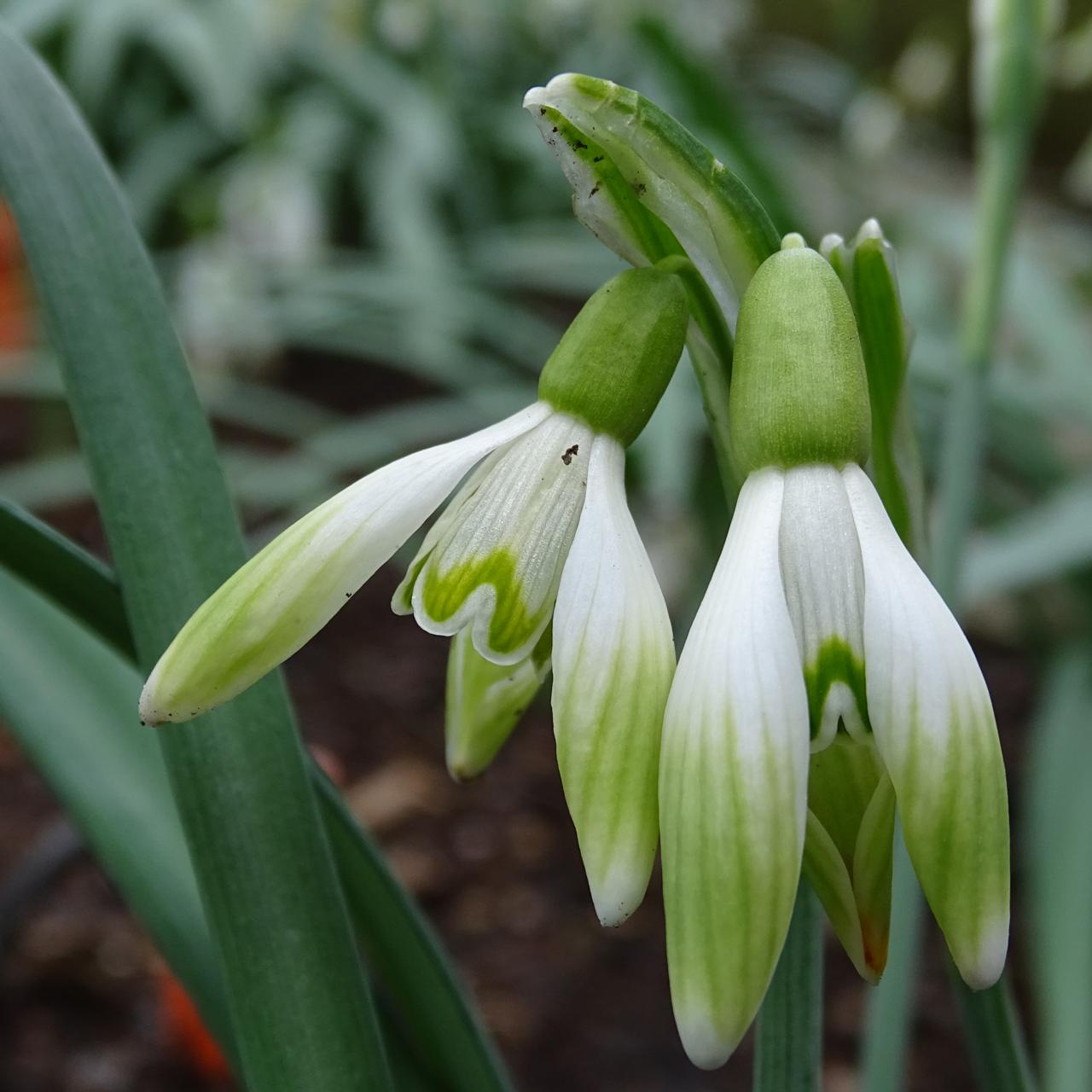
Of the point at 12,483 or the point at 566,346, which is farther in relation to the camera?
the point at 12,483

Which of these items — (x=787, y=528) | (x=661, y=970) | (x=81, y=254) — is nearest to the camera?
(x=787, y=528)

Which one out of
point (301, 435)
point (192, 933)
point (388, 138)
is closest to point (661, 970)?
point (192, 933)

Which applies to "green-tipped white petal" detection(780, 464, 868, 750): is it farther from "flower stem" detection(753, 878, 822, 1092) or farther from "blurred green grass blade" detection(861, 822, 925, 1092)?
"blurred green grass blade" detection(861, 822, 925, 1092)

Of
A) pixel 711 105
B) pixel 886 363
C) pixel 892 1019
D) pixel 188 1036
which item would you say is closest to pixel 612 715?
pixel 886 363

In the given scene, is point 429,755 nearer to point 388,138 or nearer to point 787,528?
point 787,528

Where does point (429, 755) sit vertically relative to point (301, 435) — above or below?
below

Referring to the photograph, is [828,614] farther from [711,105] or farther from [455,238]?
[455,238]

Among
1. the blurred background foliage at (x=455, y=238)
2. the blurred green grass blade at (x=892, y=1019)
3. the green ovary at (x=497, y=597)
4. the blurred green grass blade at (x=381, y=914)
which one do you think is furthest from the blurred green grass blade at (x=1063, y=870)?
the green ovary at (x=497, y=597)

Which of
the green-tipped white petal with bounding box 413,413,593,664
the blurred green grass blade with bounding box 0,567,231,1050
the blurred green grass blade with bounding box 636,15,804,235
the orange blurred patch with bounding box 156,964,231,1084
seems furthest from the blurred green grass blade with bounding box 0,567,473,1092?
the blurred green grass blade with bounding box 636,15,804,235
